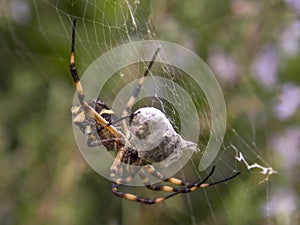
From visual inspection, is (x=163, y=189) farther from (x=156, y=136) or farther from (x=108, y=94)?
(x=108, y=94)

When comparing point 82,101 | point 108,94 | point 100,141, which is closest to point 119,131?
point 100,141

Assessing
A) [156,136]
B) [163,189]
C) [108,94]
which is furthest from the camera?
[108,94]

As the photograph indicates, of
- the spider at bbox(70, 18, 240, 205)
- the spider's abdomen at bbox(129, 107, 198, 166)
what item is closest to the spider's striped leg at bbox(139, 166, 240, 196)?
the spider at bbox(70, 18, 240, 205)

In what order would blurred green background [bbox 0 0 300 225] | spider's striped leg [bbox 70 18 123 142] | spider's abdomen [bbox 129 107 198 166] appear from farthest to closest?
blurred green background [bbox 0 0 300 225]
spider's striped leg [bbox 70 18 123 142]
spider's abdomen [bbox 129 107 198 166]

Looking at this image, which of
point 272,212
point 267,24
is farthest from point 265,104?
point 272,212

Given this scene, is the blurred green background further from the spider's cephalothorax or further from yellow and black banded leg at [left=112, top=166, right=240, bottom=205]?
the spider's cephalothorax

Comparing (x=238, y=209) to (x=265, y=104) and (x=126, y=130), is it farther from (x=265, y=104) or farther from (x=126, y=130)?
(x=126, y=130)
